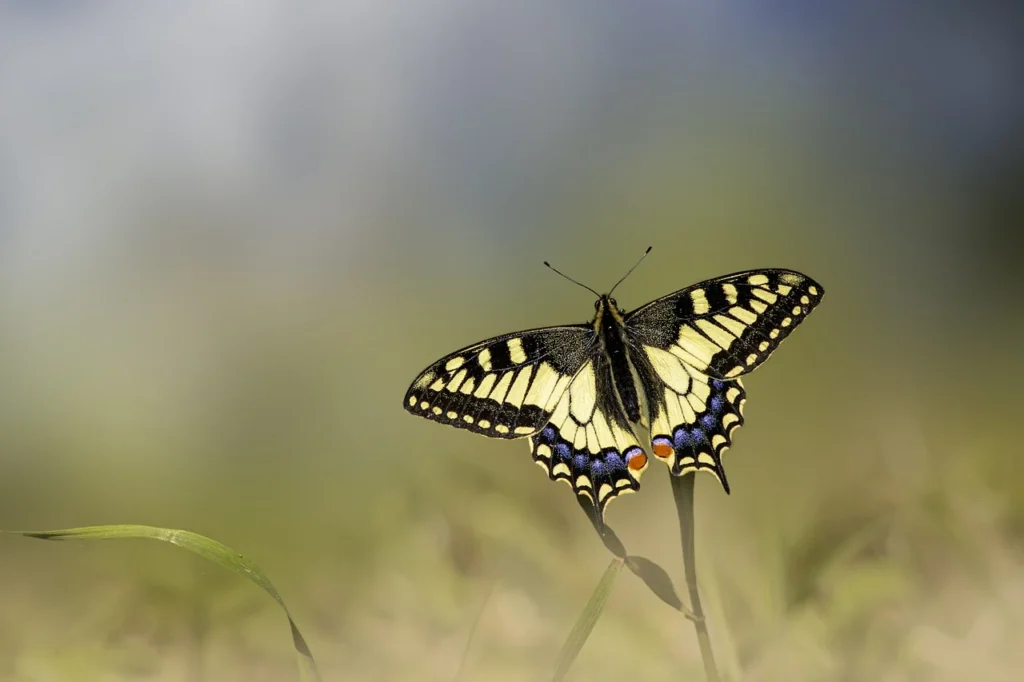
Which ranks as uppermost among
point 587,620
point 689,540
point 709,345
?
point 709,345

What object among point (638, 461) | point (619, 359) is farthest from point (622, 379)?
point (638, 461)

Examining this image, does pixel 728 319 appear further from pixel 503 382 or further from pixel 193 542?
pixel 193 542

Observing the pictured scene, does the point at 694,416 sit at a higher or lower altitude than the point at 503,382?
higher

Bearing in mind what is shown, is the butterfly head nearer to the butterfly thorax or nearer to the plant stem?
the butterfly thorax

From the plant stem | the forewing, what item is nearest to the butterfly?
the forewing

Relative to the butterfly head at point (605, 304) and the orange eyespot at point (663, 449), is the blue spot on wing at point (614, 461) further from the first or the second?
the butterfly head at point (605, 304)
